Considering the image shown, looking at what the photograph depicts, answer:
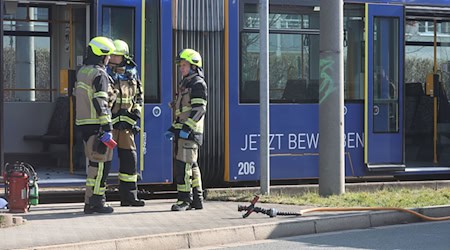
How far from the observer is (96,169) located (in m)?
11.3

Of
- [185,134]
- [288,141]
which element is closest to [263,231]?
[185,134]

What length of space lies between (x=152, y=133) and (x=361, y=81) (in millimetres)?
3803

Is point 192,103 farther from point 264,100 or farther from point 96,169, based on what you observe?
point 264,100

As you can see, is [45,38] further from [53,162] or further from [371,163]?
[371,163]

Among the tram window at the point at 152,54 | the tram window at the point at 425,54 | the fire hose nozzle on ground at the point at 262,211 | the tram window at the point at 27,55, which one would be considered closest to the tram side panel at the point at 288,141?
the tram window at the point at 152,54

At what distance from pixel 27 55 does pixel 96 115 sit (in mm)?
4802

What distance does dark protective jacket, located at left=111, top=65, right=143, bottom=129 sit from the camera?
11750mm

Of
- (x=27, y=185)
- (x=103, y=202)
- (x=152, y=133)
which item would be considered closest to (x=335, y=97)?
(x=152, y=133)

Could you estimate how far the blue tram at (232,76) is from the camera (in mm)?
13336

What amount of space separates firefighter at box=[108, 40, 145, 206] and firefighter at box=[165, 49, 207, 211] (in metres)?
0.56

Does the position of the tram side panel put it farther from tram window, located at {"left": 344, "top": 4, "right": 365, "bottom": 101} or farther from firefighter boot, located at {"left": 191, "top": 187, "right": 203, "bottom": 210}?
firefighter boot, located at {"left": 191, "top": 187, "right": 203, "bottom": 210}

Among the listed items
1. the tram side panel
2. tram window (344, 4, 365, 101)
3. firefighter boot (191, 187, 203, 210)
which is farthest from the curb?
tram window (344, 4, 365, 101)

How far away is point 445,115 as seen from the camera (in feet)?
56.3

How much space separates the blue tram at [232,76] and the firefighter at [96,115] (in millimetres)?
1642
